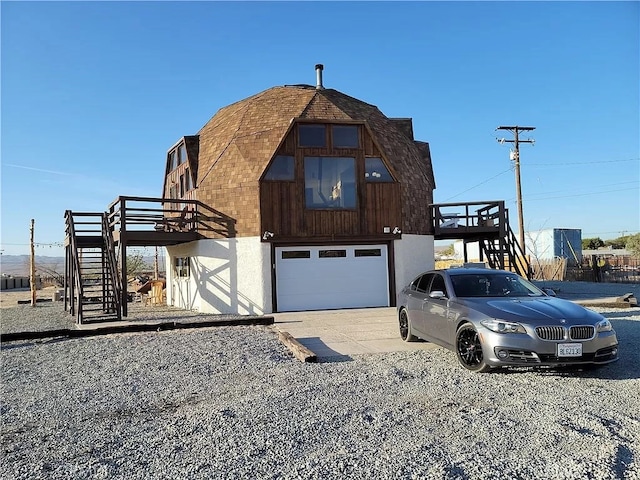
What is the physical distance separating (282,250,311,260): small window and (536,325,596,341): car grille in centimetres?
1032

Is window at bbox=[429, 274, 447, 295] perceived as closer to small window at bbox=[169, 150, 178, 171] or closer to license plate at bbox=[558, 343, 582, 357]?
license plate at bbox=[558, 343, 582, 357]

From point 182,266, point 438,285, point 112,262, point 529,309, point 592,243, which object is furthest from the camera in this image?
point 592,243

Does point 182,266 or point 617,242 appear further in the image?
point 617,242

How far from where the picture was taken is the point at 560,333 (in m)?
5.99

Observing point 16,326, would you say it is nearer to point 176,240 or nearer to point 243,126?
point 176,240

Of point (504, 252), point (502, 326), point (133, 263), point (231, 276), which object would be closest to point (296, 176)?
point (231, 276)

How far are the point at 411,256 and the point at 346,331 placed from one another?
6.75m

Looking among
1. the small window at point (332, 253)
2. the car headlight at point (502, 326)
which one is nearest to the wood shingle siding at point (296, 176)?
the small window at point (332, 253)

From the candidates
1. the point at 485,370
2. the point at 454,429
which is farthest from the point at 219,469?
the point at 485,370

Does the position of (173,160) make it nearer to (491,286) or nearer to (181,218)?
(181,218)

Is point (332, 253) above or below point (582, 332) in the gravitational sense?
above

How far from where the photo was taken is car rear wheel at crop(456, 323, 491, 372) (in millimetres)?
6495

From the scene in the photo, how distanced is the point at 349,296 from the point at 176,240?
5.88 metres

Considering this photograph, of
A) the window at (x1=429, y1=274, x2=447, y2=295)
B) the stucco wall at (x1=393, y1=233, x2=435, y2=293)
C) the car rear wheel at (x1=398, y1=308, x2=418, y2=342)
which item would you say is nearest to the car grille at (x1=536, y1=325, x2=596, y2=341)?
the window at (x1=429, y1=274, x2=447, y2=295)
